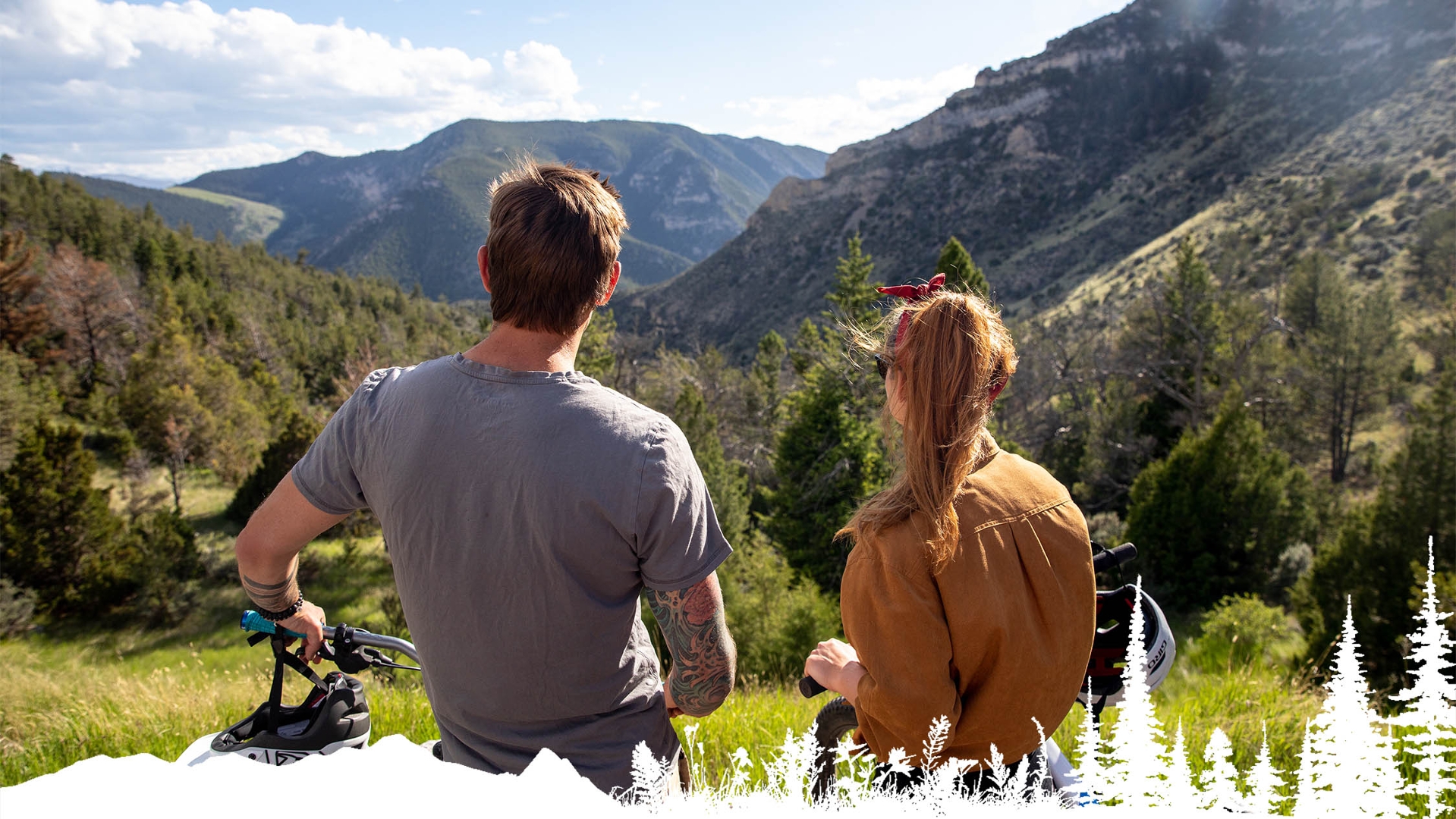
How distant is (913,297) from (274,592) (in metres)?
2.02

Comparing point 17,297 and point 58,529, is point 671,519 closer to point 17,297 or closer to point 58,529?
point 58,529

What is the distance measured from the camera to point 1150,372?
2408 centimetres

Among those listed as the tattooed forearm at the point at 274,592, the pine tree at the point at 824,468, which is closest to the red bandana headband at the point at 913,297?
the tattooed forearm at the point at 274,592

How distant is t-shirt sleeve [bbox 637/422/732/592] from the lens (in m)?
1.69

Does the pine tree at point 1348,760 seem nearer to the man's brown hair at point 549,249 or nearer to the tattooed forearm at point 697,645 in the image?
the tattooed forearm at point 697,645

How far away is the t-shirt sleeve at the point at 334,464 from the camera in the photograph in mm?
1866

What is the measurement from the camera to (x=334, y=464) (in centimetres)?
188

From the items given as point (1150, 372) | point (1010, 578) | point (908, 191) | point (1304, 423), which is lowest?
point (1304, 423)

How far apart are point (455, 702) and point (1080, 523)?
5.55 ft

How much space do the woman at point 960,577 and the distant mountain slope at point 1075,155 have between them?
202ft

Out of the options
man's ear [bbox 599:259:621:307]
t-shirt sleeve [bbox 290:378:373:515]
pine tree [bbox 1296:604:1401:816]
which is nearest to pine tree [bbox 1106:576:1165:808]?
pine tree [bbox 1296:604:1401:816]

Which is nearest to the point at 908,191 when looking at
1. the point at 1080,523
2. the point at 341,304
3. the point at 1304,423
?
the point at 341,304

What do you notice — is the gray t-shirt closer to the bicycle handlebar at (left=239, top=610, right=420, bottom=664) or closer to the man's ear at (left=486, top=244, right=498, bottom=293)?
the man's ear at (left=486, top=244, right=498, bottom=293)

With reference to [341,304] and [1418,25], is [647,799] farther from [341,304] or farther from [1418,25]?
[1418,25]
